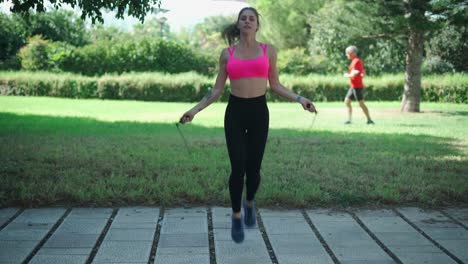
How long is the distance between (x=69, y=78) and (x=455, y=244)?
19579 millimetres

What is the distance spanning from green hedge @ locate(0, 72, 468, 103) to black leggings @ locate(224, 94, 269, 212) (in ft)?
55.4

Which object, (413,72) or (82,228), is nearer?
(82,228)

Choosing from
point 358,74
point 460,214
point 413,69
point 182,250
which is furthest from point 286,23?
point 182,250

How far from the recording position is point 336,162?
25.5ft

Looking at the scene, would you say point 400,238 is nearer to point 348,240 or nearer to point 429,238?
point 429,238

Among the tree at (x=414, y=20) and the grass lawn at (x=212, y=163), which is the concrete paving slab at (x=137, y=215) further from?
the tree at (x=414, y=20)

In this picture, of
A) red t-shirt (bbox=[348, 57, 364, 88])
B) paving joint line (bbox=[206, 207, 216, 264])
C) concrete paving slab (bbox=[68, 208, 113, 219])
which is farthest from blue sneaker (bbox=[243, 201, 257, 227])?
red t-shirt (bbox=[348, 57, 364, 88])

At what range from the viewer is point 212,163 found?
7.62m

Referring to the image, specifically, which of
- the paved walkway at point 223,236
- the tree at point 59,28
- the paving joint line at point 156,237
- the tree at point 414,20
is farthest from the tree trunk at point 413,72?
the tree at point 59,28

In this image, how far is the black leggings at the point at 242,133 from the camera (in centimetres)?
455

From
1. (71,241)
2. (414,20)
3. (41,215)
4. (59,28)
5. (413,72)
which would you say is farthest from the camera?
(59,28)

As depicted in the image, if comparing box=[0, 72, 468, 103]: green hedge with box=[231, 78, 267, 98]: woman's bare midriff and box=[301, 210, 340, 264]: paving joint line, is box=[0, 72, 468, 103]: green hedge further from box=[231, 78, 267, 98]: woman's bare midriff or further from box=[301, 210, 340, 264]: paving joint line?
box=[231, 78, 267, 98]: woman's bare midriff

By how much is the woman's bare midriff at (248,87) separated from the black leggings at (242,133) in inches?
1.3

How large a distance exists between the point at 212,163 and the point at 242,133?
3.06m
